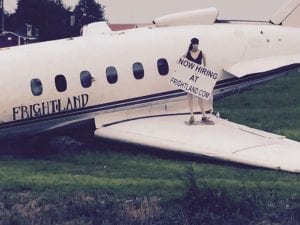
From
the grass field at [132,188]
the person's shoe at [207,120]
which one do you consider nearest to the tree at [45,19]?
the person's shoe at [207,120]

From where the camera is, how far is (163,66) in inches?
728

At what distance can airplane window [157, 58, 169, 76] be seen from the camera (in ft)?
60.4

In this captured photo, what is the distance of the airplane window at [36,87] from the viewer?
53.8ft

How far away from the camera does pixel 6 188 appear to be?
13.1 meters

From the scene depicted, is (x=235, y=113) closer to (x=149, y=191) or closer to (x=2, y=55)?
(x=2, y=55)

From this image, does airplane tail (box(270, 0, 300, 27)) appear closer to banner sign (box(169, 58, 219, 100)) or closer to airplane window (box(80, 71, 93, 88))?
banner sign (box(169, 58, 219, 100))

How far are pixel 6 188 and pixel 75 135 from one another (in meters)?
4.98

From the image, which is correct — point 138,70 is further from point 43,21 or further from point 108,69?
point 43,21

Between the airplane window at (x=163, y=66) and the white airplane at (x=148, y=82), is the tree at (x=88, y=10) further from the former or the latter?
the airplane window at (x=163, y=66)

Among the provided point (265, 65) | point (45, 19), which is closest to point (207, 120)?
point (265, 65)

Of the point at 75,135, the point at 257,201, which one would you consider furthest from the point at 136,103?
the point at 257,201

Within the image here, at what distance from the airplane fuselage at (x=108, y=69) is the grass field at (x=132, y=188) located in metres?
1.03

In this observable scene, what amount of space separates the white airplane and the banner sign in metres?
0.27

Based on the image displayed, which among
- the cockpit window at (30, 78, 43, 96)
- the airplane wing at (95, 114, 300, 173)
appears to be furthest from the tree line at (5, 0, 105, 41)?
the cockpit window at (30, 78, 43, 96)
